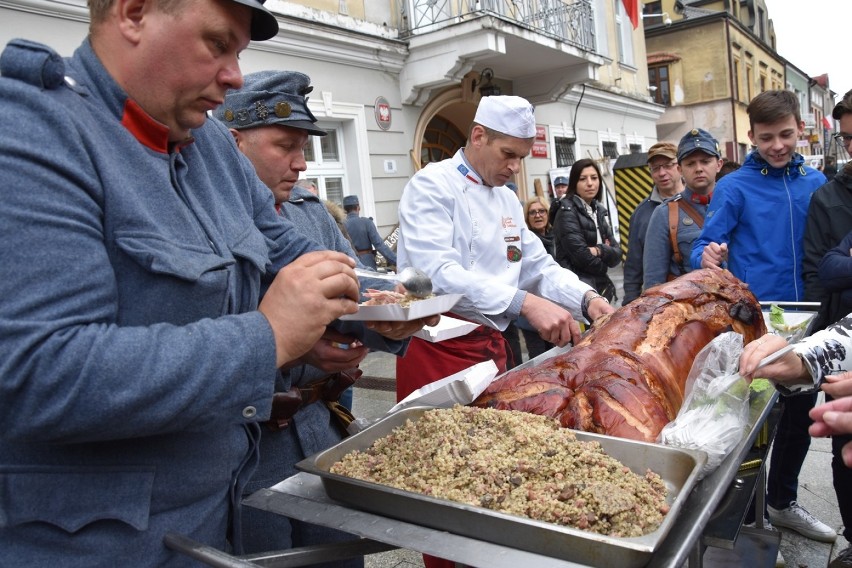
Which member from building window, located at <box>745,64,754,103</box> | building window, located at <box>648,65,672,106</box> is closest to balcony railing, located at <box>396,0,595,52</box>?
building window, located at <box>648,65,672,106</box>

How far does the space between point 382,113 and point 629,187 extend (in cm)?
716

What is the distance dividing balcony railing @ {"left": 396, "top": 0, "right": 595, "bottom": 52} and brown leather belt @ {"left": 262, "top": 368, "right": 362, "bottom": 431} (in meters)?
8.32

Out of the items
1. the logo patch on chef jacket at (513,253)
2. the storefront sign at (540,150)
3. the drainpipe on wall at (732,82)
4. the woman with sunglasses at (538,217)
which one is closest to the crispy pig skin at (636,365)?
the logo patch on chef jacket at (513,253)

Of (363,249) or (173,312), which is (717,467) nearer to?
(173,312)

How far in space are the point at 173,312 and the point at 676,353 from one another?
6.48 ft

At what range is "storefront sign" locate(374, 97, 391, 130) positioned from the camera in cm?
971

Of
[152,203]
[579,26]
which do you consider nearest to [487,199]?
Result: [152,203]

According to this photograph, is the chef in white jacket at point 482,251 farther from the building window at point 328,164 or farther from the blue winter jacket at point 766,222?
the building window at point 328,164

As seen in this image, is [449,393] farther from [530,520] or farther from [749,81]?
[749,81]

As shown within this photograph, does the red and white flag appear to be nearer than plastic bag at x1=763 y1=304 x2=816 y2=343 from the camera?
No

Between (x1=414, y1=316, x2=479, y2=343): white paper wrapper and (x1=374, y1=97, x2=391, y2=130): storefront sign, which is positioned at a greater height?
(x1=374, y1=97, x2=391, y2=130): storefront sign

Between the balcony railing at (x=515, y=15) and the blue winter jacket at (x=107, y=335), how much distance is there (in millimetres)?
8925

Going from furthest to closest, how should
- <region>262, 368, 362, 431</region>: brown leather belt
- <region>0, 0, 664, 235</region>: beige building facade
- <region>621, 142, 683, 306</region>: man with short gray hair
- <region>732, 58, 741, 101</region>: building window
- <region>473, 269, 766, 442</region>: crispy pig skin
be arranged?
<region>732, 58, 741, 101</region>: building window, <region>0, 0, 664, 235</region>: beige building facade, <region>621, 142, 683, 306</region>: man with short gray hair, <region>473, 269, 766, 442</region>: crispy pig skin, <region>262, 368, 362, 431</region>: brown leather belt

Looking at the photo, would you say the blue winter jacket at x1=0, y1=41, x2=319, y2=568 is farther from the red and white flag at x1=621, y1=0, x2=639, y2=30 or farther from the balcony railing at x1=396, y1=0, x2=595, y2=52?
the red and white flag at x1=621, y1=0, x2=639, y2=30
